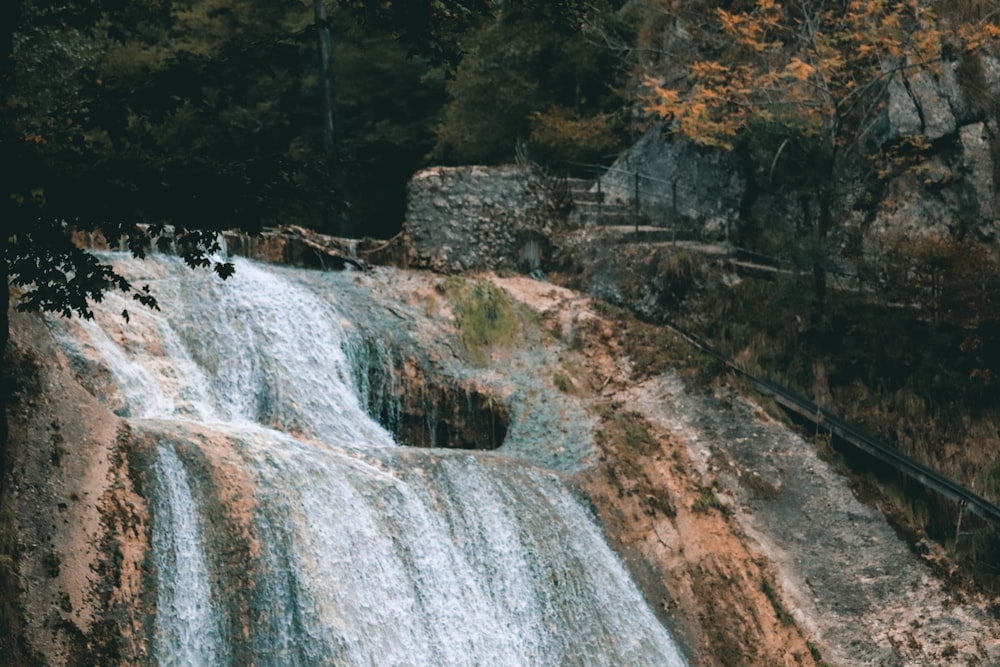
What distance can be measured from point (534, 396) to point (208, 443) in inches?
280

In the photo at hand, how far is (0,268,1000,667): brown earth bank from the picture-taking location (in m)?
14.4

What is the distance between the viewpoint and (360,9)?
1411cm

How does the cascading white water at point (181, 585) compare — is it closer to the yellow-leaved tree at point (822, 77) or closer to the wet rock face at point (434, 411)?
the wet rock face at point (434, 411)

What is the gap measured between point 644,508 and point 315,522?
18.7ft

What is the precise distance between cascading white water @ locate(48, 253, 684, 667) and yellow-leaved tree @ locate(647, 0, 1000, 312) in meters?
8.12

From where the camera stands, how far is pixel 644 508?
20375 millimetres

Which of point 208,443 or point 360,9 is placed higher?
point 360,9

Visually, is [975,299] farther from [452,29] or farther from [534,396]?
[452,29]

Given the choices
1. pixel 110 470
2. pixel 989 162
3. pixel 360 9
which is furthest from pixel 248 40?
pixel 989 162

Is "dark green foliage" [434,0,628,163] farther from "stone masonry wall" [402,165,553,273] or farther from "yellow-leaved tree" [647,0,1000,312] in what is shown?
"stone masonry wall" [402,165,553,273]

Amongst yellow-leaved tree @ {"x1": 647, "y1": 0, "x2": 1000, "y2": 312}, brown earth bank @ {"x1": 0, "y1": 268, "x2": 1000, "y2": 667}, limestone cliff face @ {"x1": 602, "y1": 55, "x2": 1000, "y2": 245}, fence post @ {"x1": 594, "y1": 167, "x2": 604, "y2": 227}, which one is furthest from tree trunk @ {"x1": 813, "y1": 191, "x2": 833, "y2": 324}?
fence post @ {"x1": 594, "y1": 167, "x2": 604, "y2": 227}

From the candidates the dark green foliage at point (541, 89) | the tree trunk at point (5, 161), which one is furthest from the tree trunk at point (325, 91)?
the tree trunk at point (5, 161)

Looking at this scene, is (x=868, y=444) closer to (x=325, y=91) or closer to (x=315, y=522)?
(x=315, y=522)

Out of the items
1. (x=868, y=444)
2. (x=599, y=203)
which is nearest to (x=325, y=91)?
(x=599, y=203)
